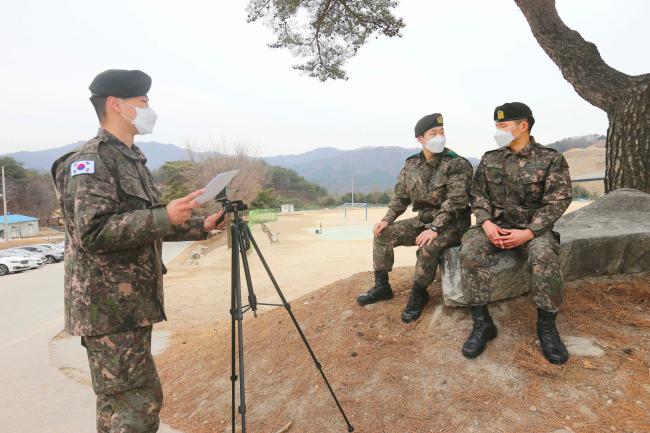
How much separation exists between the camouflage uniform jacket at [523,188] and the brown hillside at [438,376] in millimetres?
676

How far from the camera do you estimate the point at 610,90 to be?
14.7ft

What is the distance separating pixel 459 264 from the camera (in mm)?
3297

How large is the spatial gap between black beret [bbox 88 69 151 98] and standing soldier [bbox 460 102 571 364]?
239cm

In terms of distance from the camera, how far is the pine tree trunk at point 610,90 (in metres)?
4.28

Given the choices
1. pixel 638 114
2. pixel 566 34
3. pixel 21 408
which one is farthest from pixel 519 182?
pixel 21 408

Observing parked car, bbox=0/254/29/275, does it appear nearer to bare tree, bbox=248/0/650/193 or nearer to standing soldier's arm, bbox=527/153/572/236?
bare tree, bbox=248/0/650/193

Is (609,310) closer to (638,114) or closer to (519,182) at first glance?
(519,182)

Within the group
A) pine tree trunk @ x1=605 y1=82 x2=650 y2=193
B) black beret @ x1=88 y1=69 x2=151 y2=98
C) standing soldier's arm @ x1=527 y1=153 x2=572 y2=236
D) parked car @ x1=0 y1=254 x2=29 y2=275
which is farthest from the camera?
parked car @ x1=0 y1=254 x2=29 y2=275

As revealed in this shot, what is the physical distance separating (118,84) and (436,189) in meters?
2.61

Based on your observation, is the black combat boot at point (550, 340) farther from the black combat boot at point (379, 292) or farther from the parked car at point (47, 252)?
the parked car at point (47, 252)

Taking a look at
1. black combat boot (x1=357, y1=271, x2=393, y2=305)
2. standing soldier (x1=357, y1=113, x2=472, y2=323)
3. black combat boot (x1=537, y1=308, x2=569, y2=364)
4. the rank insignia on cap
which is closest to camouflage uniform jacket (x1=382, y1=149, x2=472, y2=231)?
standing soldier (x1=357, y1=113, x2=472, y2=323)

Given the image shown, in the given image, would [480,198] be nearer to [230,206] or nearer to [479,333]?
[479,333]

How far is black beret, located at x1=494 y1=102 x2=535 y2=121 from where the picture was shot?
10.5 ft

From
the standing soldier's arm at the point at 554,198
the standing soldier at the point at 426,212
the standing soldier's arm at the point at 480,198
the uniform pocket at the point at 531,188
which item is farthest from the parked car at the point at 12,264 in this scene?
the standing soldier's arm at the point at 554,198
